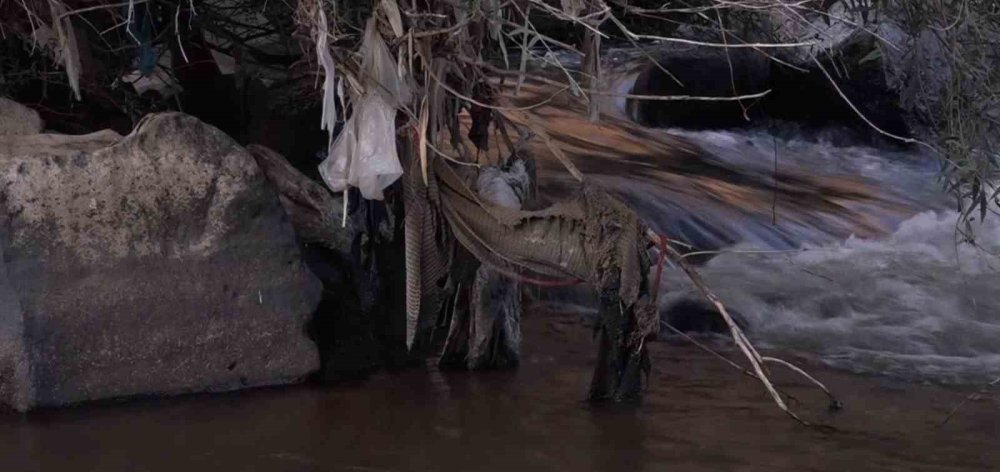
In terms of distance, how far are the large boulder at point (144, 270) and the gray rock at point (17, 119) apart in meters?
0.18

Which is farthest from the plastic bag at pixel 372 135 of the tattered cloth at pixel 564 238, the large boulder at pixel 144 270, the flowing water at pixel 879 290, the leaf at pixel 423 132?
the flowing water at pixel 879 290

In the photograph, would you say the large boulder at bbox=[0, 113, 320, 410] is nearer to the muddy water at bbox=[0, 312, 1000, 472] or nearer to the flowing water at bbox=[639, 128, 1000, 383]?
the muddy water at bbox=[0, 312, 1000, 472]

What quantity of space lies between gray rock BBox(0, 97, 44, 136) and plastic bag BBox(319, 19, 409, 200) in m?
1.19

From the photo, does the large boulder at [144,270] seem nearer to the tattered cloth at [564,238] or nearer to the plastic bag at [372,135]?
the plastic bag at [372,135]

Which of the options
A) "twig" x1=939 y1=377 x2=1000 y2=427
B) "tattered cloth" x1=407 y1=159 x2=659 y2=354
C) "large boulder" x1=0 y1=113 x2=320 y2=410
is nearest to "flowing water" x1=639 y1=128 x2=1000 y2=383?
"twig" x1=939 y1=377 x2=1000 y2=427

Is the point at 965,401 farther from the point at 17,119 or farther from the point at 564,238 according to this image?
the point at 17,119

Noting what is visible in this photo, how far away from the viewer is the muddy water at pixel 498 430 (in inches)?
157

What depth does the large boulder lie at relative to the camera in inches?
169

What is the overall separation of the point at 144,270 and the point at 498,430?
51.8 inches

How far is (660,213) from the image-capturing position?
7742 mm

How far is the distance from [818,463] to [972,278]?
369 centimetres

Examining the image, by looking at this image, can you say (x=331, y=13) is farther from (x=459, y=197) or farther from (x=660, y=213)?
(x=660, y=213)

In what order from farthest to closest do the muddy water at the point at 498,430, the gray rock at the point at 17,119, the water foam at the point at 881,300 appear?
the water foam at the point at 881,300
the gray rock at the point at 17,119
the muddy water at the point at 498,430

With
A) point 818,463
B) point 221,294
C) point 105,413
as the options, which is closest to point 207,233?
point 221,294
